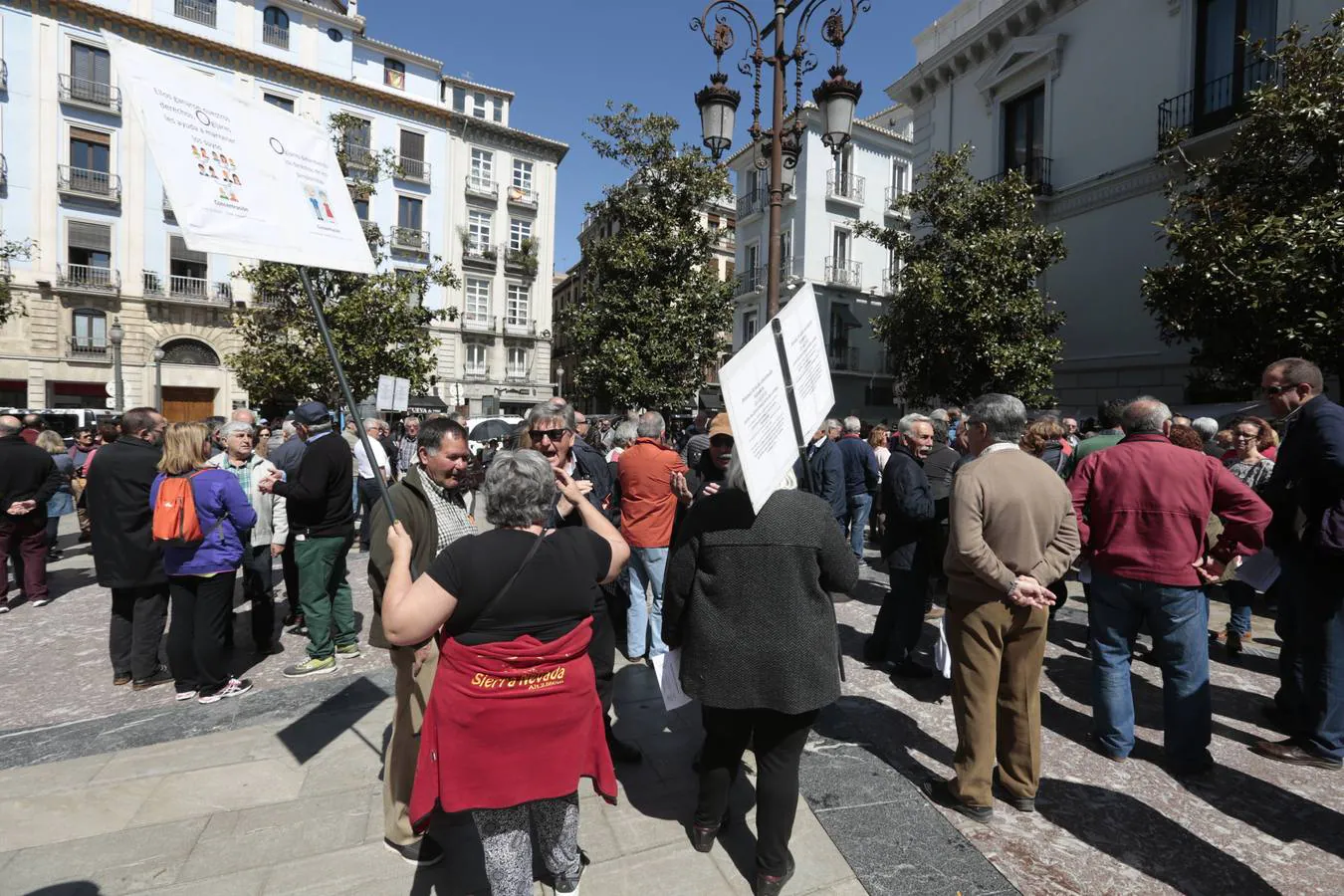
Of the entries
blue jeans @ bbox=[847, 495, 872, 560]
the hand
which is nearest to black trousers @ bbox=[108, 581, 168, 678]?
the hand

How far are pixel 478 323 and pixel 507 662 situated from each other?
35.1 meters

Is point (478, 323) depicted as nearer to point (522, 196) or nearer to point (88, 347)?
point (522, 196)

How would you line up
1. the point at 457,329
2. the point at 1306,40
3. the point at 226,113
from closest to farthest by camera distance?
the point at 226,113, the point at 1306,40, the point at 457,329

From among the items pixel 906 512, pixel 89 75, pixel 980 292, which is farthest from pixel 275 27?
pixel 906 512

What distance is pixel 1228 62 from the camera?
1257cm

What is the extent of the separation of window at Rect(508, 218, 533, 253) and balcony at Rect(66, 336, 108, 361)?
17.9 m

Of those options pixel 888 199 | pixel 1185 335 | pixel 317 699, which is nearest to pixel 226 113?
pixel 317 699

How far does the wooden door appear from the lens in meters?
27.6

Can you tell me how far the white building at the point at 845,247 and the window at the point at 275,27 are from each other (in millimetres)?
21288

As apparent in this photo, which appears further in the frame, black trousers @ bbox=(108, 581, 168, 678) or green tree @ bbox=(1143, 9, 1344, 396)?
green tree @ bbox=(1143, 9, 1344, 396)

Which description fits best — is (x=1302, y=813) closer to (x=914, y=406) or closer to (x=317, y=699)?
(x=317, y=699)

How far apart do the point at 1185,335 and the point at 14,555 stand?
604 inches

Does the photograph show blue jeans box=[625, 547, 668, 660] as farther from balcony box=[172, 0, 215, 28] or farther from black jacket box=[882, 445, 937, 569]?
balcony box=[172, 0, 215, 28]

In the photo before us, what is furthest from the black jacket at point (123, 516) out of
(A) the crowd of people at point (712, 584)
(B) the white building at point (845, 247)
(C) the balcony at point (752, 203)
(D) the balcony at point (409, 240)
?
(D) the balcony at point (409, 240)
